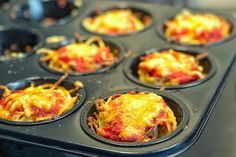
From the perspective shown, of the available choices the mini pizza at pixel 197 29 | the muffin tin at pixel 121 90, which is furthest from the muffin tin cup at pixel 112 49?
the mini pizza at pixel 197 29

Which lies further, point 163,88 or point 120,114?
point 163,88

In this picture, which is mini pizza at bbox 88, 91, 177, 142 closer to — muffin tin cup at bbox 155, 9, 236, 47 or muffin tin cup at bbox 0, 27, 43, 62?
muffin tin cup at bbox 155, 9, 236, 47

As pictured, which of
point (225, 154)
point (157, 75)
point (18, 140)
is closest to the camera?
point (18, 140)

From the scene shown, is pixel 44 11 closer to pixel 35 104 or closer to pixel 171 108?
pixel 35 104

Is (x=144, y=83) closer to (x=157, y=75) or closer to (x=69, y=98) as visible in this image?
(x=157, y=75)

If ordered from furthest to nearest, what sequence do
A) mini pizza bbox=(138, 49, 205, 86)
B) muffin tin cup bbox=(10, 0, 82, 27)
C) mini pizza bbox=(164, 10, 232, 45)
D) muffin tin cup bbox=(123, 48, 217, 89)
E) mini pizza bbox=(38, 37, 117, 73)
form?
1. muffin tin cup bbox=(10, 0, 82, 27)
2. mini pizza bbox=(164, 10, 232, 45)
3. mini pizza bbox=(38, 37, 117, 73)
4. mini pizza bbox=(138, 49, 205, 86)
5. muffin tin cup bbox=(123, 48, 217, 89)

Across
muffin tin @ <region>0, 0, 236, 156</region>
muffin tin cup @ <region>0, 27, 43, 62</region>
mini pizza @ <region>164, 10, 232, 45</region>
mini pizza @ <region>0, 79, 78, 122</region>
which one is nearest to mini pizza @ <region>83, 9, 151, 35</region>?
muffin tin @ <region>0, 0, 236, 156</region>

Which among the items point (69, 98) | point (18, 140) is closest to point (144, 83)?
point (69, 98)
